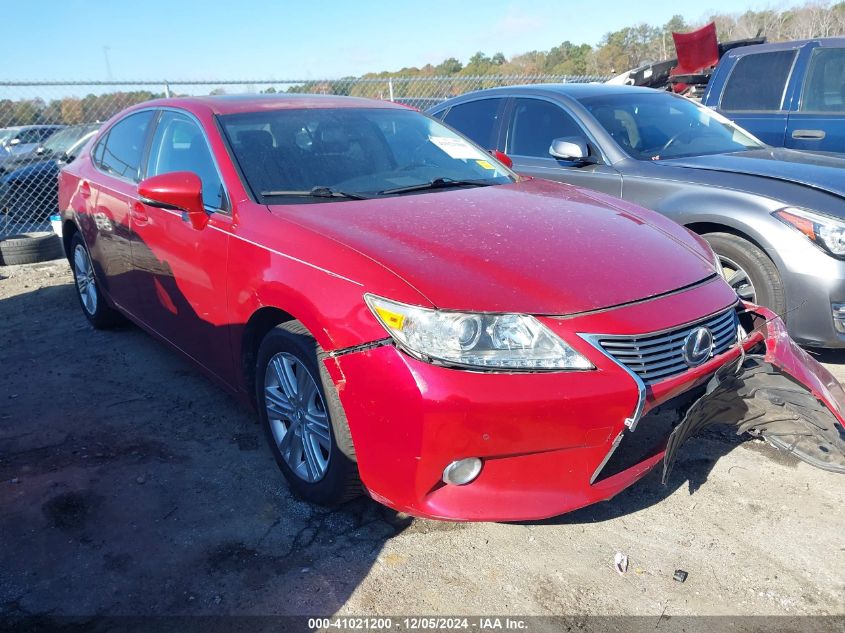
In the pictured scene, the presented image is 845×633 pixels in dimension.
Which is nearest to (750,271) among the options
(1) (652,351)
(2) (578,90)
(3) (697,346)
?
(3) (697,346)

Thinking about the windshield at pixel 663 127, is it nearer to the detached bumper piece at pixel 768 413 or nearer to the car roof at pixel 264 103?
the car roof at pixel 264 103

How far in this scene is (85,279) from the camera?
521 centimetres

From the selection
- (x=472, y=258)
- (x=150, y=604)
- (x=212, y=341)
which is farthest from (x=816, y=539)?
(x=212, y=341)

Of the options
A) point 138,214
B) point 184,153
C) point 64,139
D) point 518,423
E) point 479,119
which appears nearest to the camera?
point 518,423

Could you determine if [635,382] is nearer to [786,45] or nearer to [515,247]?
[515,247]

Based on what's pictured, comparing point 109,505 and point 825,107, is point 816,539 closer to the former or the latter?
point 109,505

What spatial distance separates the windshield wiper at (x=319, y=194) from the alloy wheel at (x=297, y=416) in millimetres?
745

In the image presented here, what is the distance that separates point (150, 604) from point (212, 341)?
130 centimetres

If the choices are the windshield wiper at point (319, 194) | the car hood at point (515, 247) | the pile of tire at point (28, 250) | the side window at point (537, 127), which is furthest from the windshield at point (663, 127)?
the pile of tire at point (28, 250)

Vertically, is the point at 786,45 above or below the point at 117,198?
above

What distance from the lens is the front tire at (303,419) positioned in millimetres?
2473

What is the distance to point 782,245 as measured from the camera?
12.6 feet

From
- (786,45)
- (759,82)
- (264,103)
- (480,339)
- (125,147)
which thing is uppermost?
(786,45)

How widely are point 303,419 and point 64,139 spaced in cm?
976
